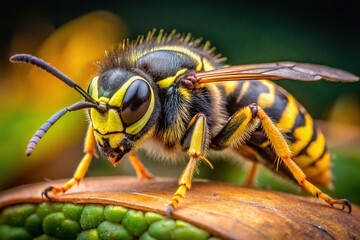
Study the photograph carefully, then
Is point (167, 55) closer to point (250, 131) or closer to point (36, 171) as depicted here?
point (250, 131)

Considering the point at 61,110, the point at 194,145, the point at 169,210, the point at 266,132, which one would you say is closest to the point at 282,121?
the point at 266,132

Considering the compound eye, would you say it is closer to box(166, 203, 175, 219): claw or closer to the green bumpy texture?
the green bumpy texture

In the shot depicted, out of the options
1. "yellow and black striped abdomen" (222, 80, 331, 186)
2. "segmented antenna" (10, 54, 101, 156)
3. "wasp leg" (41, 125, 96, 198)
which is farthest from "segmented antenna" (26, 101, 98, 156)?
"yellow and black striped abdomen" (222, 80, 331, 186)

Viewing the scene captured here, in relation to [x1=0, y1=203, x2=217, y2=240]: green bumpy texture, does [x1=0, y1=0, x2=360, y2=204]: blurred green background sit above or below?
above

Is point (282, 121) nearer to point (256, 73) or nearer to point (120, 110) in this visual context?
point (256, 73)

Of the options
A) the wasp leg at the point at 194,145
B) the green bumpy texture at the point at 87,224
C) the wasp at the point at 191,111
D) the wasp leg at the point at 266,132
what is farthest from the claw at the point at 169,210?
the wasp leg at the point at 266,132

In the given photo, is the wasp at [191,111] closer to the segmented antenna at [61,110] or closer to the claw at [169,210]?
the segmented antenna at [61,110]
